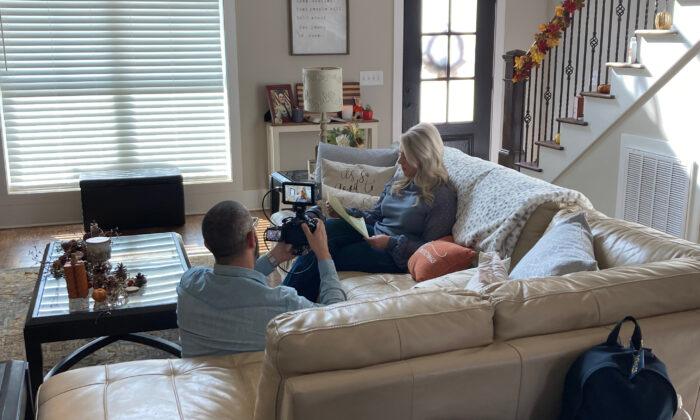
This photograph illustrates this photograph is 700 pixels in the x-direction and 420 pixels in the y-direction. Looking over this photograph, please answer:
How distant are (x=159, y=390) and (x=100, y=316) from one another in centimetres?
90

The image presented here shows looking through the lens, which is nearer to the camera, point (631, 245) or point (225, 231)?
point (225, 231)

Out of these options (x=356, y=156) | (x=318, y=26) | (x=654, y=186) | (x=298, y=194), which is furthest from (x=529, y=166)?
(x=298, y=194)

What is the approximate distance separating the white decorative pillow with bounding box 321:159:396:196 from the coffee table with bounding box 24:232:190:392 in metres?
1.01

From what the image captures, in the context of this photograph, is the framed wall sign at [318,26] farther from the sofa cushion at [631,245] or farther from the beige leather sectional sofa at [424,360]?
the beige leather sectional sofa at [424,360]

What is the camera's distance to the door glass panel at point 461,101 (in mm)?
6133

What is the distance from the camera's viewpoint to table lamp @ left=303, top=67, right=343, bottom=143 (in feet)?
14.7

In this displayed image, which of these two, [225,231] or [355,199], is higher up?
[225,231]

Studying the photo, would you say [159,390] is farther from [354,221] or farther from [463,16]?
[463,16]

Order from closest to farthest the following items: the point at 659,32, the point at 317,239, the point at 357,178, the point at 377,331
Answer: the point at 377,331
the point at 317,239
the point at 659,32
the point at 357,178

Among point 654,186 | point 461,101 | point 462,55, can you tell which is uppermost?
point 462,55

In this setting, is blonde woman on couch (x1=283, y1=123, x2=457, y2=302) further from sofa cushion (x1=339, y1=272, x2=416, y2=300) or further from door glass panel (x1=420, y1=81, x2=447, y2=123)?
door glass panel (x1=420, y1=81, x2=447, y2=123)

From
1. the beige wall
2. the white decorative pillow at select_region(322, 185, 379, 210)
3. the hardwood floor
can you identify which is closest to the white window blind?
the beige wall

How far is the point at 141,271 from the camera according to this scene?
129 inches

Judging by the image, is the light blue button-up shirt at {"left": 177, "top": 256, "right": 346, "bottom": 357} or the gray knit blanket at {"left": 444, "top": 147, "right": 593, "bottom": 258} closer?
the light blue button-up shirt at {"left": 177, "top": 256, "right": 346, "bottom": 357}
